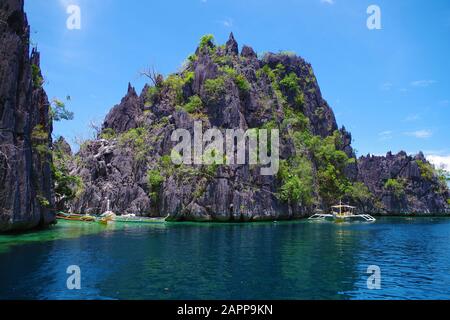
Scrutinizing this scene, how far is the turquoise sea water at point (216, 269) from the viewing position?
54.5 feet

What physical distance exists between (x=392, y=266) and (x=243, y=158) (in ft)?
155

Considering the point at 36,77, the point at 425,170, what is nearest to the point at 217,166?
the point at 36,77

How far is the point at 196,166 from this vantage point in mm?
68000

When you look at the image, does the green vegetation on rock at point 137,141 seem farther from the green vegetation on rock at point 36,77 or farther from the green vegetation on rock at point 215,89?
the green vegetation on rock at point 36,77

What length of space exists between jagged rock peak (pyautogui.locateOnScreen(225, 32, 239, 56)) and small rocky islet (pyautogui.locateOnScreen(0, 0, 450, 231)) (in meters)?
0.27

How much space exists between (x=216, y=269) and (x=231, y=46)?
265 ft

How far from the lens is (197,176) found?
67688 millimetres

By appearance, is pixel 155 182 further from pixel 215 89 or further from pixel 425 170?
pixel 425 170

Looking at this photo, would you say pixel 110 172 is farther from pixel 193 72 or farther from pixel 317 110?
pixel 317 110

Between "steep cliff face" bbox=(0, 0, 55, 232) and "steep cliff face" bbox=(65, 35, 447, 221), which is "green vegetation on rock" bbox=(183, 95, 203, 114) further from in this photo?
"steep cliff face" bbox=(0, 0, 55, 232)

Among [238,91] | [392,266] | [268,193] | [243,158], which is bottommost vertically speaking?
[392,266]

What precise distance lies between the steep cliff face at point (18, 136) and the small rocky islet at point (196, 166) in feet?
Answer: 0.37
